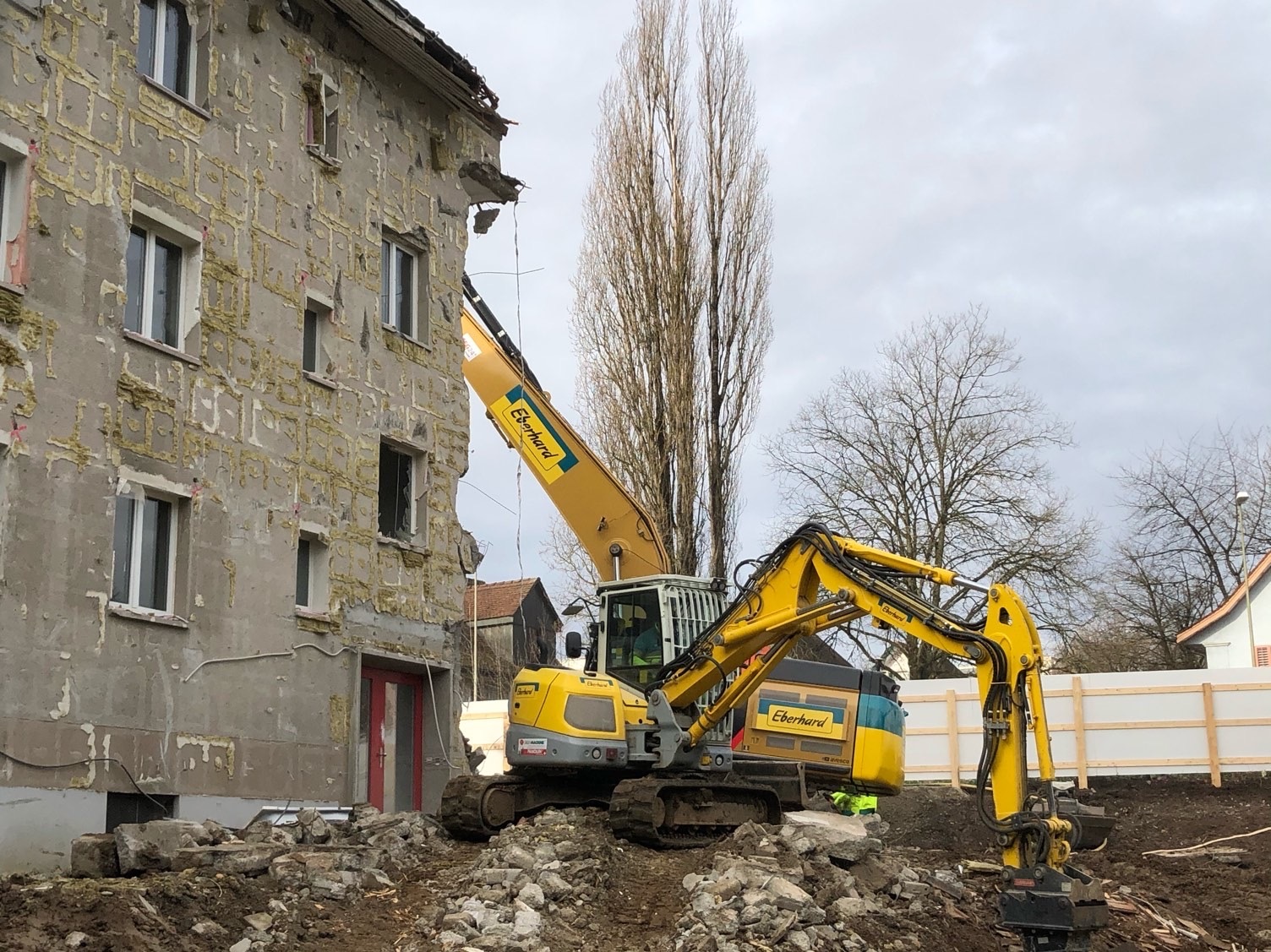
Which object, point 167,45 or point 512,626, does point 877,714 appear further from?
point 512,626

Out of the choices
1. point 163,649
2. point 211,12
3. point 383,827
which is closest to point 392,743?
point 383,827

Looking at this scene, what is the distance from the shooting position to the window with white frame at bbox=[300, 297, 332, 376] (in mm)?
18422

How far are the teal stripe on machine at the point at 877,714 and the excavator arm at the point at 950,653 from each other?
12.6ft

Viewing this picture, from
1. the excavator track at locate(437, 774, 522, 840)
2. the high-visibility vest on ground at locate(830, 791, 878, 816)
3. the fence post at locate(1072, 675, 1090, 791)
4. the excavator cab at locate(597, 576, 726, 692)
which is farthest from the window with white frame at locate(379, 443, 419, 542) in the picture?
the fence post at locate(1072, 675, 1090, 791)

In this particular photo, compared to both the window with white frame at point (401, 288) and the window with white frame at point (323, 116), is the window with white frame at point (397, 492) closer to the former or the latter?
the window with white frame at point (401, 288)

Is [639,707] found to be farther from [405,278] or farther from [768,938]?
[405,278]

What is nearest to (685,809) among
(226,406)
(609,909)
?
(609,909)

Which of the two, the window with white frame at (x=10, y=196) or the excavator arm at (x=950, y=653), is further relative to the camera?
the window with white frame at (x=10, y=196)

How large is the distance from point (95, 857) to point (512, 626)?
41563mm

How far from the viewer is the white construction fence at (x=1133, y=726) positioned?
2595 centimetres

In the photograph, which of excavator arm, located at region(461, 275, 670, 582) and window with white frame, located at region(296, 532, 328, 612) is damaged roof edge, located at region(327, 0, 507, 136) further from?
window with white frame, located at region(296, 532, 328, 612)

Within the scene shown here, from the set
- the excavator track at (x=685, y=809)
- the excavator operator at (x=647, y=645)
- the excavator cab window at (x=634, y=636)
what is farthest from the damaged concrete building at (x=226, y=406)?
the excavator track at (x=685, y=809)

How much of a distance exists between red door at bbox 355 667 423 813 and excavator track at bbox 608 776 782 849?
3847mm

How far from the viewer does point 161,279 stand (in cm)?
1614
